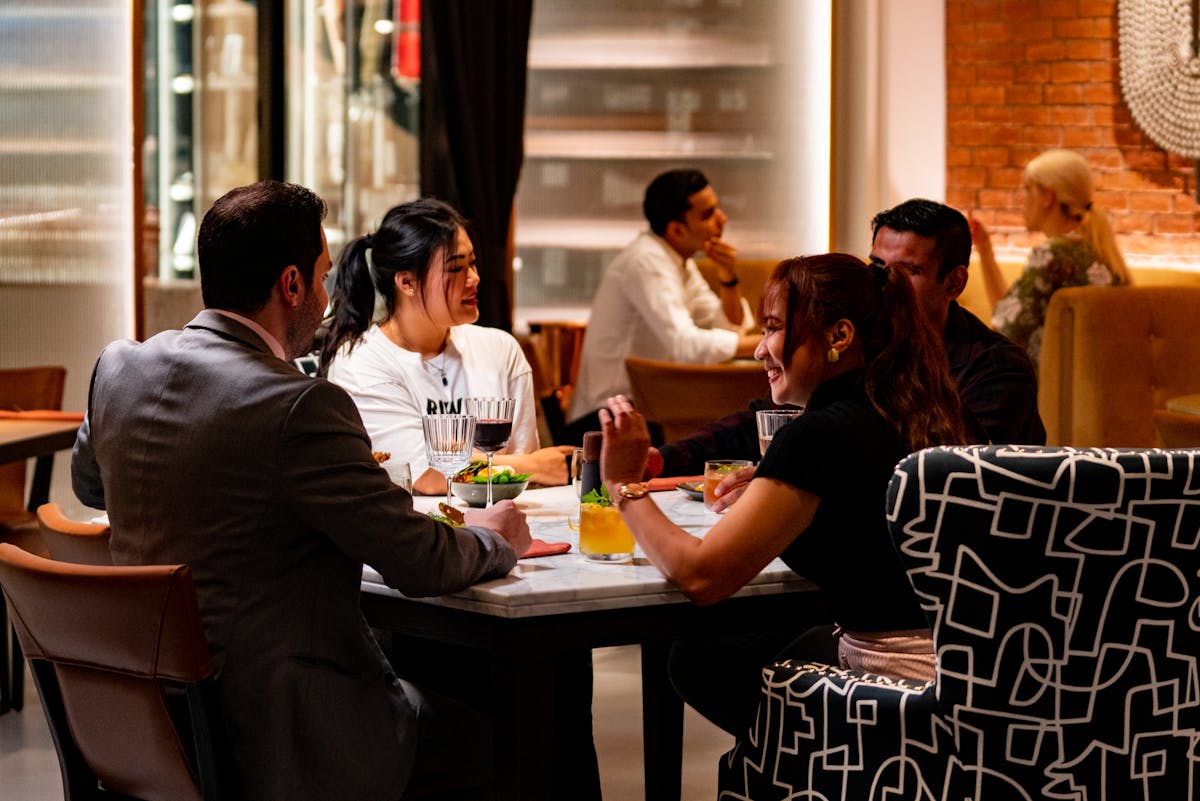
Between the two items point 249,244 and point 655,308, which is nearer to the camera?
point 249,244

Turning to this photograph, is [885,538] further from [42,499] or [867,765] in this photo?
[42,499]

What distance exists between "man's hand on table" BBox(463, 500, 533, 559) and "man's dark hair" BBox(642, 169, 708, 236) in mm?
3667

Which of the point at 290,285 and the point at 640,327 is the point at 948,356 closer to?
the point at 290,285

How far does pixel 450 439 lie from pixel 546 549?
34cm

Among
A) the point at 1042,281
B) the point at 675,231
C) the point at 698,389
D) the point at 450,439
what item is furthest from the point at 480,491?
the point at 1042,281

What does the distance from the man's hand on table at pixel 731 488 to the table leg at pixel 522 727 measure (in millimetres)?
722

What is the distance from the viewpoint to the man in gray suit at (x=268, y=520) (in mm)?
1985

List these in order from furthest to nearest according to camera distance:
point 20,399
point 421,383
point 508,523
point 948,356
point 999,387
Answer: point 20,399 → point 421,383 → point 948,356 → point 999,387 → point 508,523

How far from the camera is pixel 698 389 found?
498 centimetres

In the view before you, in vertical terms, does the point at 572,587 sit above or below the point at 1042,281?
below

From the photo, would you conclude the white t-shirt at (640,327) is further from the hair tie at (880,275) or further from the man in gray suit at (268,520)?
the man in gray suit at (268,520)

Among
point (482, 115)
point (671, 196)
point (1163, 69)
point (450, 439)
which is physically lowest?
point (450, 439)

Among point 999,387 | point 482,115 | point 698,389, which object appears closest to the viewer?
point 999,387

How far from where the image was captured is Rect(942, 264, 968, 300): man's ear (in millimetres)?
3307
